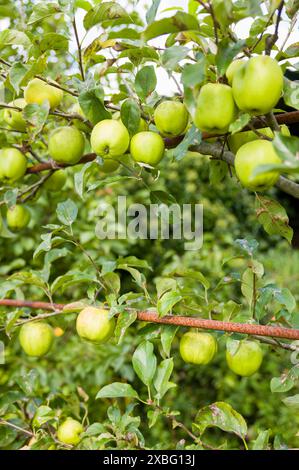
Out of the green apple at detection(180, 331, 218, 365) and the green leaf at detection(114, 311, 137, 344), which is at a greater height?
the green leaf at detection(114, 311, 137, 344)

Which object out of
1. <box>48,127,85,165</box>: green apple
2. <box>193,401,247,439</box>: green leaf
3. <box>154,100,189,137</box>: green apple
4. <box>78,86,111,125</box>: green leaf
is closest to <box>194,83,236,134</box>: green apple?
<box>154,100,189,137</box>: green apple

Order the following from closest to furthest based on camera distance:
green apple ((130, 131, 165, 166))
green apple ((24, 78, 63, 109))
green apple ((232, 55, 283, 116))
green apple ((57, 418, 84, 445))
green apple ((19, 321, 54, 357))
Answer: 1. green apple ((232, 55, 283, 116))
2. green apple ((130, 131, 165, 166))
3. green apple ((24, 78, 63, 109))
4. green apple ((19, 321, 54, 357))
5. green apple ((57, 418, 84, 445))

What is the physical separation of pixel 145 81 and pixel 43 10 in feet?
0.68

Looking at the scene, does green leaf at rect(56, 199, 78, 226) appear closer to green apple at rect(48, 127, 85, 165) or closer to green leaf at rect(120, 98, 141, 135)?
green apple at rect(48, 127, 85, 165)

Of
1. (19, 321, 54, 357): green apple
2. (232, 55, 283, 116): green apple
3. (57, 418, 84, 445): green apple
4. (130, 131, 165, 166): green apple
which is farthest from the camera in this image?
(57, 418, 84, 445): green apple

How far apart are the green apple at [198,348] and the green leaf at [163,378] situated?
48mm

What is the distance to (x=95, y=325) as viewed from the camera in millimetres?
916

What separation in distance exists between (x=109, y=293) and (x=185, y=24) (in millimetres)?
537

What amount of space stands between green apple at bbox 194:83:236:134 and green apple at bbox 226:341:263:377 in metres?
0.39

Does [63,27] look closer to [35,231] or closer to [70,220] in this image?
[70,220]

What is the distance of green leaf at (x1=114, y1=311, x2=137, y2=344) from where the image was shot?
88 cm

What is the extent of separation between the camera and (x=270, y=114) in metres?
0.70

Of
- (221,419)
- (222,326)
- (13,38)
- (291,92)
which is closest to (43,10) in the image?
(13,38)

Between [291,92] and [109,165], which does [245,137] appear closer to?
[291,92]
